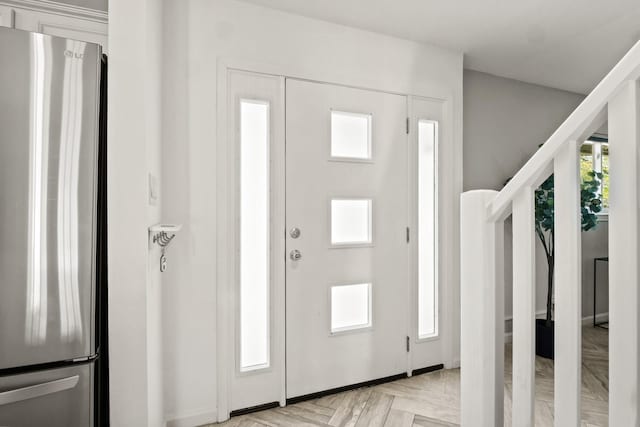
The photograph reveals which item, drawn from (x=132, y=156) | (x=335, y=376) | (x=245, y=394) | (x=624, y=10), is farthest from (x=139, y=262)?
(x=624, y=10)

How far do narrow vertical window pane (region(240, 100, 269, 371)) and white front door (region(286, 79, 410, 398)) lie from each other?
15 cm

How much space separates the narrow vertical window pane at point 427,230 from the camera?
114 inches

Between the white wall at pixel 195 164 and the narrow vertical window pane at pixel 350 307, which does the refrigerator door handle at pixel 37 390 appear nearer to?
the white wall at pixel 195 164

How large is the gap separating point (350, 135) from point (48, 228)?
72.0 inches

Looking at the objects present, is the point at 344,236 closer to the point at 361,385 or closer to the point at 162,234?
the point at 361,385

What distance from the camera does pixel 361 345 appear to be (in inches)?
104

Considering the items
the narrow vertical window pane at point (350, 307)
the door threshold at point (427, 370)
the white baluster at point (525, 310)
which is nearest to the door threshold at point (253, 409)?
the narrow vertical window pane at point (350, 307)

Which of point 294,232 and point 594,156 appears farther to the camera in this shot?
point 594,156

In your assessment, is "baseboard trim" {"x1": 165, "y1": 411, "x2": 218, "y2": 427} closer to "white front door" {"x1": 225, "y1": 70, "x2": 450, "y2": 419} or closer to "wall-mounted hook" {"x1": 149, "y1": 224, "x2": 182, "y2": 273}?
"white front door" {"x1": 225, "y1": 70, "x2": 450, "y2": 419}

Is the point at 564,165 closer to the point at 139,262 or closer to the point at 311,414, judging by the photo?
the point at 139,262

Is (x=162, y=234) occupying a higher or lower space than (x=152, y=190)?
lower

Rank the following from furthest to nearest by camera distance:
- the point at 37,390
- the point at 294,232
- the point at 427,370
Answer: the point at 427,370
the point at 294,232
the point at 37,390

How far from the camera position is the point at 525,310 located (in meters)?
0.90

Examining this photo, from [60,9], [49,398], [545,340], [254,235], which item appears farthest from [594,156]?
[49,398]
